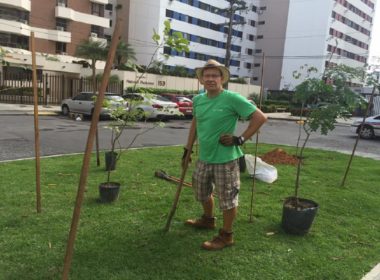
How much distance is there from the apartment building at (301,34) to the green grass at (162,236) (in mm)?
→ 68012

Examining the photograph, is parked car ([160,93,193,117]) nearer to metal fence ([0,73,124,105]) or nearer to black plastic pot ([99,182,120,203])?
metal fence ([0,73,124,105])

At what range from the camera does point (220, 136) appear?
371cm

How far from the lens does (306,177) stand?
25.2 feet

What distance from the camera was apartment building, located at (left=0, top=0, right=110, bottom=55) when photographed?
129 feet

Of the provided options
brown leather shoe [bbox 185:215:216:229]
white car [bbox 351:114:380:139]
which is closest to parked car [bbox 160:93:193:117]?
white car [bbox 351:114:380:139]

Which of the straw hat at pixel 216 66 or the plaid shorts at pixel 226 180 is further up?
the straw hat at pixel 216 66

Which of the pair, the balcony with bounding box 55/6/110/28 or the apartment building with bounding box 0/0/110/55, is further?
the balcony with bounding box 55/6/110/28

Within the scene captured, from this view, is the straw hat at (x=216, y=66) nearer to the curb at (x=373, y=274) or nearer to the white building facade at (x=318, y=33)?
the curb at (x=373, y=274)

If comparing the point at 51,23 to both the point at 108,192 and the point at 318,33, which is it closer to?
the point at 108,192

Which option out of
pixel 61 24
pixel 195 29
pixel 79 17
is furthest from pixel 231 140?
pixel 195 29

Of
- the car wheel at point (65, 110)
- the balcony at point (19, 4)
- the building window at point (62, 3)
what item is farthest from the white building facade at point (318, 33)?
the car wheel at point (65, 110)

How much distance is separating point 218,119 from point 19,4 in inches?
1646

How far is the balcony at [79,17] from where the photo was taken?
4397 centimetres

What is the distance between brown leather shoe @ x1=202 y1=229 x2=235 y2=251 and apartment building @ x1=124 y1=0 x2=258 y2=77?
4653 centimetres
